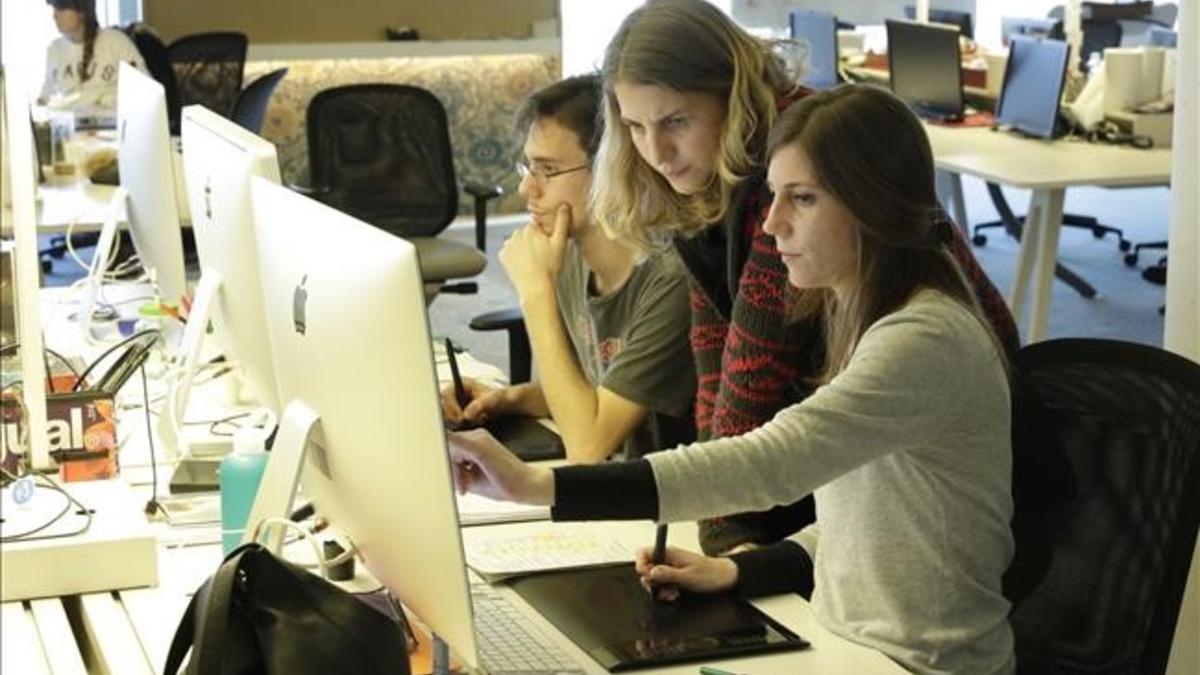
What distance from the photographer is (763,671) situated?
6.27 ft

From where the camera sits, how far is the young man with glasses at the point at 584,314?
8.84 ft

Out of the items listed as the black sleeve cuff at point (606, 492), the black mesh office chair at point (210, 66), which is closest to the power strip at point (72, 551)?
the black sleeve cuff at point (606, 492)

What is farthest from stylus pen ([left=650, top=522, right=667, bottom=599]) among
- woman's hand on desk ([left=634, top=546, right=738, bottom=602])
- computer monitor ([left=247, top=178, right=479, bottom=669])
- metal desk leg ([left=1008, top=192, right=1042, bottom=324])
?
metal desk leg ([left=1008, top=192, right=1042, bottom=324])

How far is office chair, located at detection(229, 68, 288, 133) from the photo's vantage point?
254 inches

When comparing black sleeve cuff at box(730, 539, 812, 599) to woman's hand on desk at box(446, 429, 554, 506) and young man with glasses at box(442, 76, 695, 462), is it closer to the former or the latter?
woman's hand on desk at box(446, 429, 554, 506)

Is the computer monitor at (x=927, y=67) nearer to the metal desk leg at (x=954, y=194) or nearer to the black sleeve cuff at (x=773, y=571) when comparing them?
the metal desk leg at (x=954, y=194)

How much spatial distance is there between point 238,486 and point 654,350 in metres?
0.74

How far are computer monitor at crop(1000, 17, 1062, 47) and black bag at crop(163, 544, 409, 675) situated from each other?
266 inches

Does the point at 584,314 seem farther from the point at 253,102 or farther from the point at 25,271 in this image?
the point at 253,102

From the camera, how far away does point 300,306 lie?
5.97 ft

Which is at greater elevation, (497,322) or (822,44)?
(822,44)

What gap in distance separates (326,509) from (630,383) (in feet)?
2.73

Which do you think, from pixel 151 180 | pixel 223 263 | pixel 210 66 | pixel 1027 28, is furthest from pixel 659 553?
pixel 1027 28

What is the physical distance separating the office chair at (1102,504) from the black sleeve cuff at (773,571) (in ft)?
0.80
